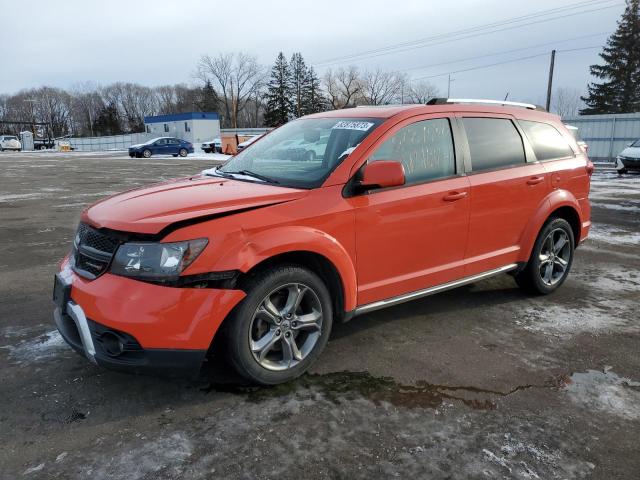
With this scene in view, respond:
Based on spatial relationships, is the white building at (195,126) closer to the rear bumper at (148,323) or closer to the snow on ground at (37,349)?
the snow on ground at (37,349)

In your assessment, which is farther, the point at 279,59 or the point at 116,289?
the point at 279,59

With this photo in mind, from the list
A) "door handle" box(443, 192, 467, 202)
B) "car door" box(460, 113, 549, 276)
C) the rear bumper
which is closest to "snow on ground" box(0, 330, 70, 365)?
the rear bumper

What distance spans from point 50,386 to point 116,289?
1.00 meters

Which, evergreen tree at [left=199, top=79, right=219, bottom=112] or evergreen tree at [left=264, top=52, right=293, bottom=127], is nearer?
evergreen tree at [left=264, top=52, right=293, bottom=127]

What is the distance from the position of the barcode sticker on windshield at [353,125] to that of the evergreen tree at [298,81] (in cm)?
8769

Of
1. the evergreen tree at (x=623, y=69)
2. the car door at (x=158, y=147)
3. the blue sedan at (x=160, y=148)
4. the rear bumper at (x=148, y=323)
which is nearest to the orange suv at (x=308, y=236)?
the rear bumper at (x=148, y=323)

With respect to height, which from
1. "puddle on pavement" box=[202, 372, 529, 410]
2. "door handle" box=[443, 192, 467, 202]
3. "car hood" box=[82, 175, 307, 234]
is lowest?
"puddle on pavement" box=[202, 372, 529, 410]

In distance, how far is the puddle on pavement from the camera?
3.11 metres

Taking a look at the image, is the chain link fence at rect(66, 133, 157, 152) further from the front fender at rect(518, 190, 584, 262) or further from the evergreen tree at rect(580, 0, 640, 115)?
the front fender at rect(518, 190, 584, 262)

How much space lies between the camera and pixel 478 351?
3814 millimetres

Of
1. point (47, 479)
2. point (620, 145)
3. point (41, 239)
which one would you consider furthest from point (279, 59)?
point (47, 479)

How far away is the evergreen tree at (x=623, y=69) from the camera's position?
4844cm

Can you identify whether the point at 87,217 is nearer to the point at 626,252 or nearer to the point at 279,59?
the point at 626,252

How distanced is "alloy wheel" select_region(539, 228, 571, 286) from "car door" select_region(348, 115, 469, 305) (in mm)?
1291
